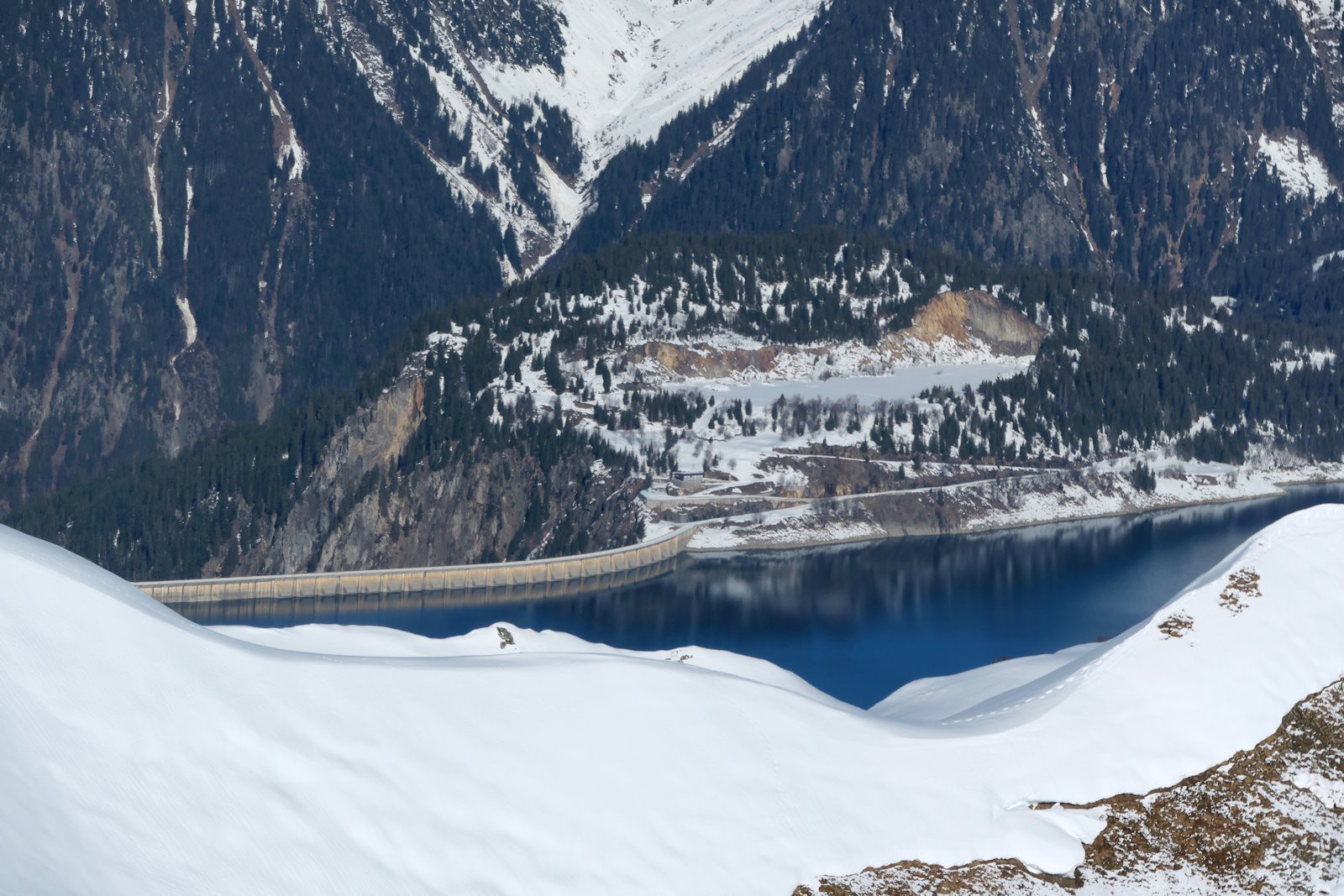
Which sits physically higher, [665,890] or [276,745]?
[276,745]

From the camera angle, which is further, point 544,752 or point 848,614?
point 848,614

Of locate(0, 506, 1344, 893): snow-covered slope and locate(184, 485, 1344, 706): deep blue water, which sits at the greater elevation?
locate(0, 506, 1344, 893): snow-covered slope

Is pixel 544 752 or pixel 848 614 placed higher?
pixel 544 752

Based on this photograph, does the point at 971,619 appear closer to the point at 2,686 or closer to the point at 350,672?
the point at 350,672

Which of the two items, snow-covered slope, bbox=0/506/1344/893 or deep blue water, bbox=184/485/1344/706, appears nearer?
snow-covered slope, bbox=0/506/1344/893

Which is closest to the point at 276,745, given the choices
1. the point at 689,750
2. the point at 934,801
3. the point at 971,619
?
the point at 689,750
